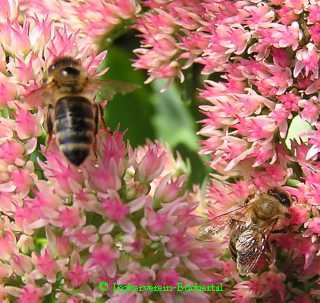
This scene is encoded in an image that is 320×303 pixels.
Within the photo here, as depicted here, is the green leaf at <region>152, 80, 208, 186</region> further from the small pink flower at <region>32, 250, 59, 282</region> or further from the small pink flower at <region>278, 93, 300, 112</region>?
the small pink flower at <region>32, 250, 59, 282</region>

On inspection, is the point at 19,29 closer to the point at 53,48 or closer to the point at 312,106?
the point at 53,48

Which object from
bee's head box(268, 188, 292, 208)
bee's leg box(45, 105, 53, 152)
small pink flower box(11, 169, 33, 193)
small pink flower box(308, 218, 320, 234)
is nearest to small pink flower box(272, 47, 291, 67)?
bee's head box(268, 188, 292, 208)

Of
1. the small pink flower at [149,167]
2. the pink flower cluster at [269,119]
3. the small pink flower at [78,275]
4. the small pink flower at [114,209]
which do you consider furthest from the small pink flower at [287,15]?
the small pink flower at [78,275]

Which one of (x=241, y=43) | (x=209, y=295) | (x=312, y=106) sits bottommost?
(x=209, y=295)

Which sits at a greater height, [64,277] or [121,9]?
[121,9]

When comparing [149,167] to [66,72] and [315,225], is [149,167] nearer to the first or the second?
[66,72]

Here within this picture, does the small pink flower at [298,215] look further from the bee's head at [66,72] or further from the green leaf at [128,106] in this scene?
the green leaf at [128,106]

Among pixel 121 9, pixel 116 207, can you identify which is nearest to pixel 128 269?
pixel 116 207
